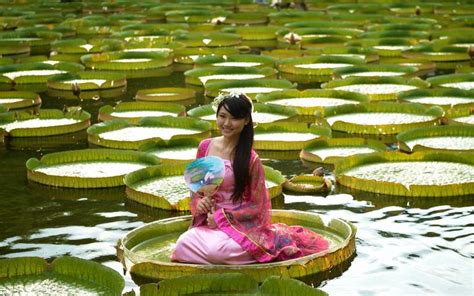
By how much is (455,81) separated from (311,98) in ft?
6.02

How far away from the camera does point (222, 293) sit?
459 cm

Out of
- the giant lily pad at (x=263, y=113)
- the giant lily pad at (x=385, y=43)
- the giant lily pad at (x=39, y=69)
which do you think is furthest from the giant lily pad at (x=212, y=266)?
the giant lily pad at (x=385, y=43)

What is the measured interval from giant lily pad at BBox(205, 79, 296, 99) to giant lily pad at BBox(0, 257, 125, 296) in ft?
18.8

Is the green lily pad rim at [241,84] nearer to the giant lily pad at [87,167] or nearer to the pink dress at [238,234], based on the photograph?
the giant lily pad at [87,167]

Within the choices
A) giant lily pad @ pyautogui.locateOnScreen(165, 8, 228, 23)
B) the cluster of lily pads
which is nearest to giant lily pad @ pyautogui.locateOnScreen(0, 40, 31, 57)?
the cluster of lily pads

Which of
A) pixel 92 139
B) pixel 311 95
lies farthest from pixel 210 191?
pixel 311 95

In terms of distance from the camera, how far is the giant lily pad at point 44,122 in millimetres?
8703

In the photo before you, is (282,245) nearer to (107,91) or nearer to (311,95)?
(311,95)

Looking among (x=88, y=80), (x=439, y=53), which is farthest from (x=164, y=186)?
(x=439, y=53)

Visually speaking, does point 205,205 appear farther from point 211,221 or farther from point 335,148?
point 335,148

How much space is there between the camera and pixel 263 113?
9250mm

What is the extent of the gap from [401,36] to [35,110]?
22.7 ft

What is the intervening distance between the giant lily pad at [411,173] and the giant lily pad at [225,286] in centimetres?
228

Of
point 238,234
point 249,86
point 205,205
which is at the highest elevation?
point 205,205
